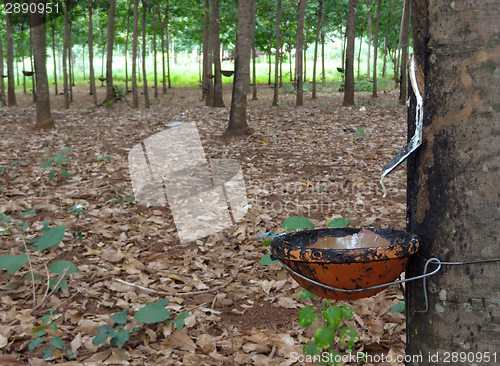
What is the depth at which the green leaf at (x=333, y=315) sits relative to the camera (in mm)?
Answer: 1839

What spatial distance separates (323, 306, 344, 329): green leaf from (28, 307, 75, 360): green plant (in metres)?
1.41

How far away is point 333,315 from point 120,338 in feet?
3.96

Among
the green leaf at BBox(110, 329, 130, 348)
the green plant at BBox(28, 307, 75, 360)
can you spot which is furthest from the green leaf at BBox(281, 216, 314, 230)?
the green plant at BBox(28, 307, 75, 360)

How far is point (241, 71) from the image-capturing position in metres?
8.09

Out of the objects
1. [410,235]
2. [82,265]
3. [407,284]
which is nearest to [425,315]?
[407,284]

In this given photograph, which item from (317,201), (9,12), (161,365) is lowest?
(161,365)

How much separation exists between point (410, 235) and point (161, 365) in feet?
5.04

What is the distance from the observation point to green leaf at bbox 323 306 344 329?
6.03 ft

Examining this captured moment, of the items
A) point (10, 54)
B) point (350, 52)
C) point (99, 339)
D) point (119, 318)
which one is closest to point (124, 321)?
point (119, 318)

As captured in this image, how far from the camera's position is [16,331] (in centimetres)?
237

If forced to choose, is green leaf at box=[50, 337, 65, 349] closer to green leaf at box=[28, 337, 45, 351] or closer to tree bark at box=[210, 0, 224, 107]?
green leaf at box=[28, 337, 45, 351]

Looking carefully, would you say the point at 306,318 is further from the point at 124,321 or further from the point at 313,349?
the point at 124,321

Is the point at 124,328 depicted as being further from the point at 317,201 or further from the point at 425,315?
the point at 317,201

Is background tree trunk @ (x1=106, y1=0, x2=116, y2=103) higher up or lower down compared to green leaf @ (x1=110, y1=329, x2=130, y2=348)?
higher up
